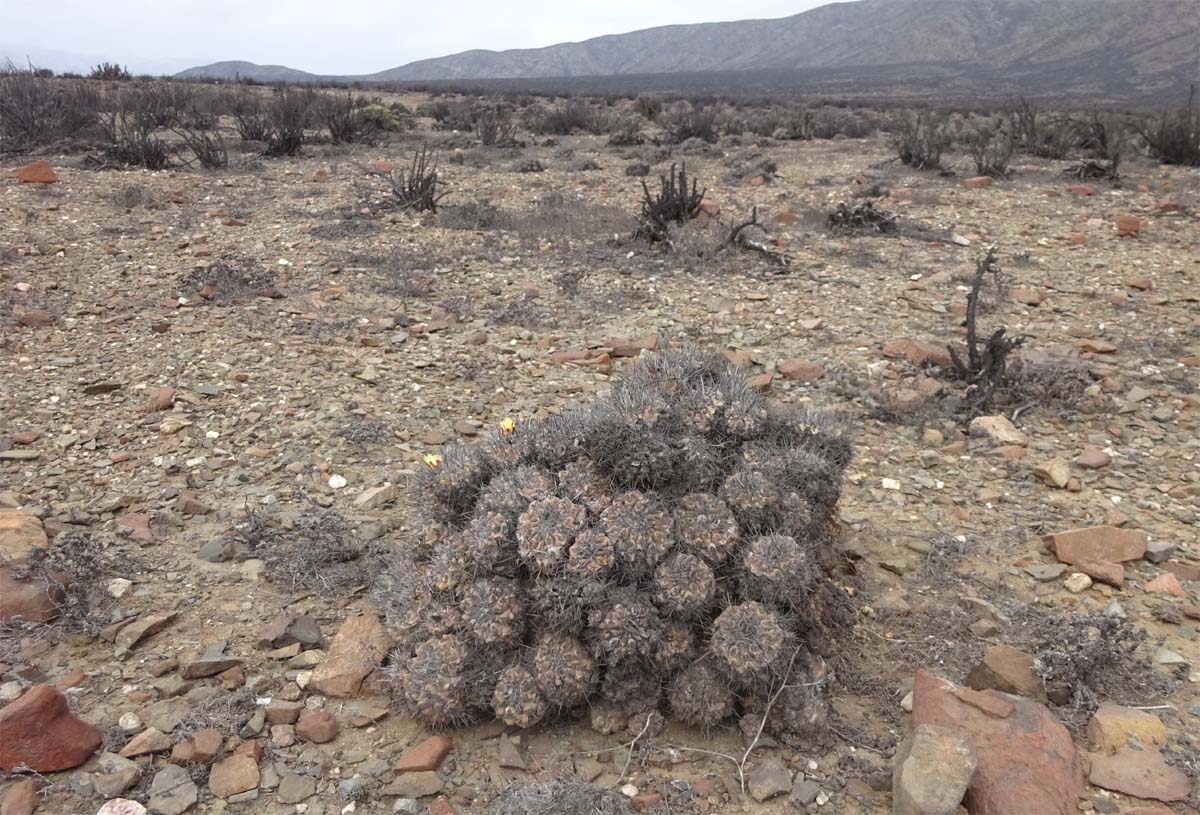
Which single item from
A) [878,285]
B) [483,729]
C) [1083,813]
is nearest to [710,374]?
[483,729]

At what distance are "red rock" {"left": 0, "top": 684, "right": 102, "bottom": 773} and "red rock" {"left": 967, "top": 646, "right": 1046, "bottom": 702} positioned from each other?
262 cm

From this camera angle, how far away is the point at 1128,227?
320 inches

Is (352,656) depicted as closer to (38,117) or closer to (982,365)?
Answer: (982,365)

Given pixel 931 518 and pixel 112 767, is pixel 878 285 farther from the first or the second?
pixel 112 767

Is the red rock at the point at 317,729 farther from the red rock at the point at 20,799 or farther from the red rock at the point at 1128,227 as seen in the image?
the red rock at the point at 1128,227

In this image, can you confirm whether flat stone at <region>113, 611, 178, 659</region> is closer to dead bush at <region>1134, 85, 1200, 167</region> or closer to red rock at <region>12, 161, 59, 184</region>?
red rock at <region>12, 161, 59, 184</region>

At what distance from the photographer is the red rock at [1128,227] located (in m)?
8.12

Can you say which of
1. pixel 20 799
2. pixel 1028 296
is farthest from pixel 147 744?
pixel 1028 296

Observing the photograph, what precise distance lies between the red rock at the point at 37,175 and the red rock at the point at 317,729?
30.6ft

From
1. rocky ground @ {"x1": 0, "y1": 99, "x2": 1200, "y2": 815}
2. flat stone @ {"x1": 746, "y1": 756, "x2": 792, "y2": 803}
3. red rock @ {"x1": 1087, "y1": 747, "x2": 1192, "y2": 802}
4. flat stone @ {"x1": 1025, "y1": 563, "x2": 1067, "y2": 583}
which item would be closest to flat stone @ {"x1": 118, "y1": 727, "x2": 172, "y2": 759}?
rocky ground @ {"x1": 0, "y1": 99, "x2": 1200, "y2": 815}

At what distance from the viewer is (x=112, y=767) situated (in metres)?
2.16

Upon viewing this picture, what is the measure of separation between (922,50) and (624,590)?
129 meters

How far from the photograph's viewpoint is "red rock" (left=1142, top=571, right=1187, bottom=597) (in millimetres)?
2961

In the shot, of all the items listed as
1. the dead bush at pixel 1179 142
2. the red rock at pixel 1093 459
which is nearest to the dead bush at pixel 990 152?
the dead bush at pixel 1179 142
